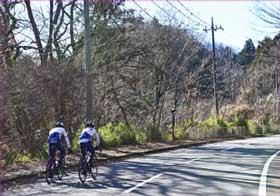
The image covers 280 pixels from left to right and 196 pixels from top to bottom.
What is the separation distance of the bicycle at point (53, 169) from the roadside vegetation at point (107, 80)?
3615 millimetres

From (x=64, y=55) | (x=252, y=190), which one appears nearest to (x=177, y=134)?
(x=64, y=55)

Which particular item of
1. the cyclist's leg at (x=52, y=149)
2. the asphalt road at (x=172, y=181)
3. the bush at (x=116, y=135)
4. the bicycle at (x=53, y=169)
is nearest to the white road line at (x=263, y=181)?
the asphalt road at (x=172, y=181)

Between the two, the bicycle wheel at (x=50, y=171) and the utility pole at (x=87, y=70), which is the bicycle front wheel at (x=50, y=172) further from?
the utility pole at (x=87, y=70)

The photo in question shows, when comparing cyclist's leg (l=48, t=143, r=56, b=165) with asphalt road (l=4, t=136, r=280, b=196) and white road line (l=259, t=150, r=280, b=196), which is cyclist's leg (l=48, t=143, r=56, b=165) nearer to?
asphalt road (l=4, t=136, r=280, b=196)

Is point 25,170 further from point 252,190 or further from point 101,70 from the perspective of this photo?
point 101,70

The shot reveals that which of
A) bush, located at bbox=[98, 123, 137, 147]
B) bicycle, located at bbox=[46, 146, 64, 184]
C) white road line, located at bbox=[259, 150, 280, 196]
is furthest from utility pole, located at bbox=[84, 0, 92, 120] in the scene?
white road line, located at bbox=[259, 150, 280, 196]

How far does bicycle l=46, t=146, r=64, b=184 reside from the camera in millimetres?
15367

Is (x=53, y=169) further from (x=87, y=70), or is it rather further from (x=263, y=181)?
(x=87, y=70)

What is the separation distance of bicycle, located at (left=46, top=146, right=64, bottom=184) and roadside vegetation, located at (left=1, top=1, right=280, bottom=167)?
3.61 metres

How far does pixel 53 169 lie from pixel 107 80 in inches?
566

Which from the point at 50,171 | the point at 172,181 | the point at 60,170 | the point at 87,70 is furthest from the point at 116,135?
the point at 172,181

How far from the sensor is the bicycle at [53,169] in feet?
50.4

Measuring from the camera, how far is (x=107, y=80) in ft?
97.1

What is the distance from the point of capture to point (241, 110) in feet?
220
